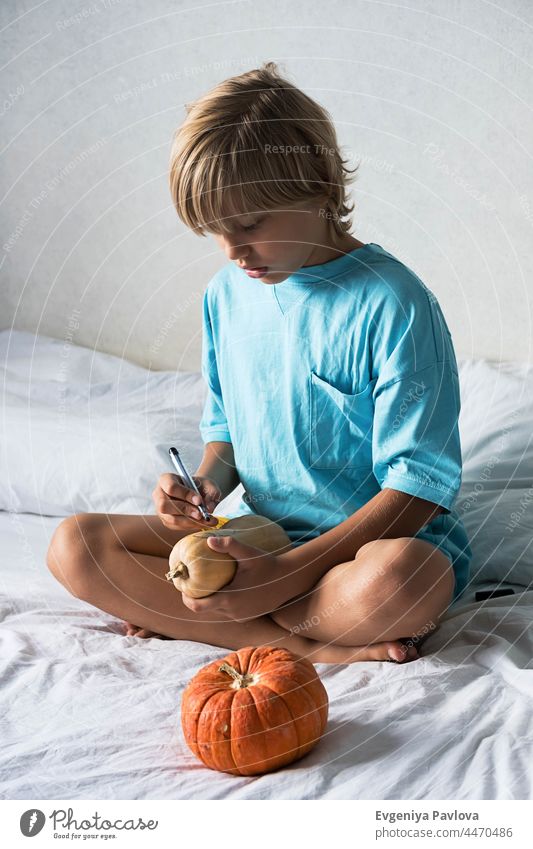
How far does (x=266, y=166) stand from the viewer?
102cm

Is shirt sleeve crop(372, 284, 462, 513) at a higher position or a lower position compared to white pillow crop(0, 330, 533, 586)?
higher

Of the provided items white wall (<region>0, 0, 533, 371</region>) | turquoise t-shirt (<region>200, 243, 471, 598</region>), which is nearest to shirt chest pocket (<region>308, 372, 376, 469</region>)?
turquoise t-shirt (<region>200, 243, 471, 598</region>)

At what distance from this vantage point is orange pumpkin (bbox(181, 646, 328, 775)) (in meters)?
0.82

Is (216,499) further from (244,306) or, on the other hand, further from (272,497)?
(244,306)

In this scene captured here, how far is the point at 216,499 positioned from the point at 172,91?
1.10 metres

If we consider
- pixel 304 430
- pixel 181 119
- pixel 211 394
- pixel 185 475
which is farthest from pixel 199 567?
pixel 181 119

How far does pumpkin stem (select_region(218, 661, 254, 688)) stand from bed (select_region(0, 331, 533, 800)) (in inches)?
2.9

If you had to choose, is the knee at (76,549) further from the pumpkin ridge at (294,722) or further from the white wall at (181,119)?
the white wall at (181,119)

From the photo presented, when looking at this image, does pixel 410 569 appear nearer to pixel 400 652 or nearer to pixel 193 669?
pixel 400 652

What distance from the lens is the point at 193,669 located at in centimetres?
104

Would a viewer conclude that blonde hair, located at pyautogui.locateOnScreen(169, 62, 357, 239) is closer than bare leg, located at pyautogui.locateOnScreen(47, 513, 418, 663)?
Yes

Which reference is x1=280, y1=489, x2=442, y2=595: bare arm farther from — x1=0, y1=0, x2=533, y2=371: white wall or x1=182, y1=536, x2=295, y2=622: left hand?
x1=0, y1=0, x2=533, y2=371: white wall

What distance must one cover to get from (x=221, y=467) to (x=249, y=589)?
29 cm
